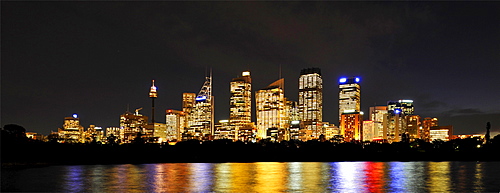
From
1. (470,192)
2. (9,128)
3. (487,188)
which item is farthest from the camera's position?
(9,128)

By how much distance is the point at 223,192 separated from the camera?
62.8 m

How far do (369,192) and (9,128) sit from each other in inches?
5894

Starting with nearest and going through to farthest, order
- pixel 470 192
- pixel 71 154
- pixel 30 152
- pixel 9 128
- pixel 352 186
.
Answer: pixel 470 192 → pixel 352 186 → pixel 30 152 → pixel 9 128 → pixel 71 154

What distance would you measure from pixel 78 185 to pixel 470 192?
56.9m

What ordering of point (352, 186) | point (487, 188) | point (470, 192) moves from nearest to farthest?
1. point (470, 192)
2. point (487, 188)
3. point (352, 186)

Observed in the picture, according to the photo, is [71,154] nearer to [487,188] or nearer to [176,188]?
[176,188]

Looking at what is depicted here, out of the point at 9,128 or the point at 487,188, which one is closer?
the point at 487,188

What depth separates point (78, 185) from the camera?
74.8 meters

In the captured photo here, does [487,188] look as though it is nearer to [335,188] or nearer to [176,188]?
[335,188]

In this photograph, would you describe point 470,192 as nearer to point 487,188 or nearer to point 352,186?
point 487,188

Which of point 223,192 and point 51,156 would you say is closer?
point 223,192

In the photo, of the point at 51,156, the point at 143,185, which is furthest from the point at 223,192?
the point at 51,156

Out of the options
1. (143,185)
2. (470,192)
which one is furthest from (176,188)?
(470,192)

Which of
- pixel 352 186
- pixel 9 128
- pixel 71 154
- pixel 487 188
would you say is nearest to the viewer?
pixel 487 188
